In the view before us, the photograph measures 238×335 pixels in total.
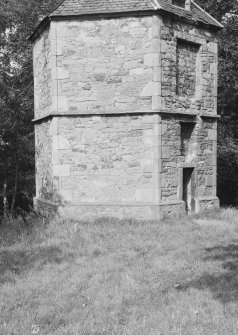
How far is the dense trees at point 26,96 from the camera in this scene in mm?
18484

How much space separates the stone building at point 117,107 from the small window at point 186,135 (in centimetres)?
27

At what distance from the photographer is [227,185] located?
848 inches

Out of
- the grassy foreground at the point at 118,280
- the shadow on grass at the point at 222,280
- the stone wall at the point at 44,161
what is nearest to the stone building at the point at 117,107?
the stone wall at the point at 44,161

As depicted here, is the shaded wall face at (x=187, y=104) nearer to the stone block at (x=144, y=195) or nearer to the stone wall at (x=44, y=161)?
the stone block at (x=144, y=195)

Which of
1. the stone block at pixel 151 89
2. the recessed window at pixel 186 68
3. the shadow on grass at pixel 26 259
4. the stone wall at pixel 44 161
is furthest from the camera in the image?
the stone wall at pixel 44 161

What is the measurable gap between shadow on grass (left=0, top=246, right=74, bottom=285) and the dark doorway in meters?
5.87

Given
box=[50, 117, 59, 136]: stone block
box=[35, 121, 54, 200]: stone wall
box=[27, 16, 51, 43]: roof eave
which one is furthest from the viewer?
box=[35, 121, 54, 200]: stone wall

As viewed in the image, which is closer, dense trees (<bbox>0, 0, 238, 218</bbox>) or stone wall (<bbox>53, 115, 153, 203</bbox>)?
stone wall (<bbox>53, 115, 153, 203</bbox>)

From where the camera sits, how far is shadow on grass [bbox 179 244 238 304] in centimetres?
588

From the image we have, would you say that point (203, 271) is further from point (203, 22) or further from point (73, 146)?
point (203, 22)

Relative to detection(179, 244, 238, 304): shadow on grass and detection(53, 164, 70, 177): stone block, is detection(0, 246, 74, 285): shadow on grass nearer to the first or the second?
detection(179, 244, 238, 304): shadow on grass

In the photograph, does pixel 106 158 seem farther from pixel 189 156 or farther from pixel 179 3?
→ pixel 179 3

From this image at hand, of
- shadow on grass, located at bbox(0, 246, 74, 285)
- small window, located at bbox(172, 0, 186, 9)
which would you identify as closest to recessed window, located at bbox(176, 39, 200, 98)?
small window, located at bbox(172, 0, 186, 9)

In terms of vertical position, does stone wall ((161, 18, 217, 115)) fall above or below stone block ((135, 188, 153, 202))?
above
